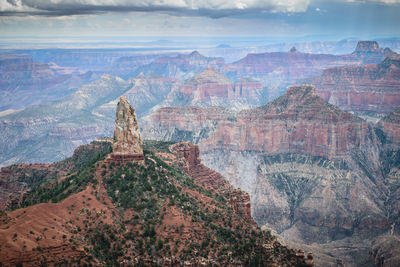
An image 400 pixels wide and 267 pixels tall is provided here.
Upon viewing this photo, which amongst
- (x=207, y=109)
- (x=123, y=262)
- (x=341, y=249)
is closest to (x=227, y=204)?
(x=123, y=262)

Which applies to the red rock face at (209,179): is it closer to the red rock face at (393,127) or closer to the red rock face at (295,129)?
the red rock face at (295,129)

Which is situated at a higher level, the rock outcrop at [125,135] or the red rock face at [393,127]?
the rock outcrop at [125,135]

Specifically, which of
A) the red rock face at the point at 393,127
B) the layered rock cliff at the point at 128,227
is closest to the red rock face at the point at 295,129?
the red rock face at the point at 393,127

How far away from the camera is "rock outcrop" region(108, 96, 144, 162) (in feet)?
222

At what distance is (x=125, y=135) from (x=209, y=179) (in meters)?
31.9

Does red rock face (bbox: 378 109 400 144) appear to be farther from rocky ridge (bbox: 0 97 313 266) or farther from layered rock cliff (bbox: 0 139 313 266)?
layered rock cliff (bbox: 0 139 313 266)

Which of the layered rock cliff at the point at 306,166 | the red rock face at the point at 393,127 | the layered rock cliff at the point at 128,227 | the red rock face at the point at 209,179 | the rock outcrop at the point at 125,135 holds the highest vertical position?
the rock outcrop at the point at 125,135

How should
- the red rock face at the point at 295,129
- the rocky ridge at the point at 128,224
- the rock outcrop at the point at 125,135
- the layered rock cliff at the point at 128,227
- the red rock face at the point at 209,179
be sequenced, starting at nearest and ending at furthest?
the layered rock cliff at the point at 128,227, the rocky ridge at the point at 128,224, the rock outcrop at the point at 125,135, the red rock face at the point at 209,179, the red rock face at the point at 295,129

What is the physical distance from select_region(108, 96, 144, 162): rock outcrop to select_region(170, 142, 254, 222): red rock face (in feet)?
64.2

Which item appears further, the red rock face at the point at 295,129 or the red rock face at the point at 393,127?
the red rock face at the point at 393,127

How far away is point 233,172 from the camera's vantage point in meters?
169

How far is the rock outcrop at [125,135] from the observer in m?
67.8

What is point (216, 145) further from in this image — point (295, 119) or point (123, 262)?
point (123, 262)

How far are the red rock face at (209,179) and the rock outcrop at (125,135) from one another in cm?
1956
